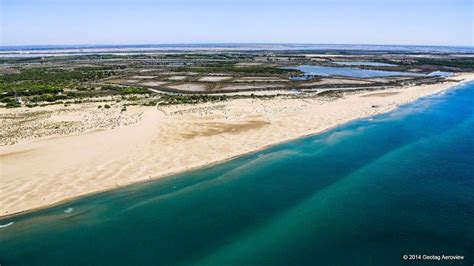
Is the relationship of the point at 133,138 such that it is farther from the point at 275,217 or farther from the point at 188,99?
the point at 188,99

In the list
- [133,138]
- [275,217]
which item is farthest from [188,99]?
[275,217]

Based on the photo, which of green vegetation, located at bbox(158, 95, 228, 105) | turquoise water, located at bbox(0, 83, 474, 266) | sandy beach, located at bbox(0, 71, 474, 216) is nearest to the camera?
turquoise water, located at bbox(0, 83, 474, 266)

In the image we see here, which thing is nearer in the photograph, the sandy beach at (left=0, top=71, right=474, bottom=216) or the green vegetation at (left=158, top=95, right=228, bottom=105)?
the sandy beach at (left=0, top=71, right=474, bottom=216)

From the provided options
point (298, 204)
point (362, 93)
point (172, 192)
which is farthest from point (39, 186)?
point (362, 93)

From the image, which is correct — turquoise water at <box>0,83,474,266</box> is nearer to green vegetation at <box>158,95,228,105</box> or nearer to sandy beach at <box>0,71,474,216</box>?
sandy beach at <box>0,71,474,216</box>

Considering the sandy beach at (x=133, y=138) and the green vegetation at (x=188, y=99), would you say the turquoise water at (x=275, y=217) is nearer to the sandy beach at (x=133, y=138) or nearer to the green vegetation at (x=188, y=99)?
the sandy beach at (x=133, y=138)

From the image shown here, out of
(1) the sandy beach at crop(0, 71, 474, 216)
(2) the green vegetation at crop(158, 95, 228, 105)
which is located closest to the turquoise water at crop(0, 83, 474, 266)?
(1) the sandy beach at crop(0, 71, 474, 216)

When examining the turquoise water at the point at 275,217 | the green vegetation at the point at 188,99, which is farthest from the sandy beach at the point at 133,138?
the green vegetation at the point at 188,99
